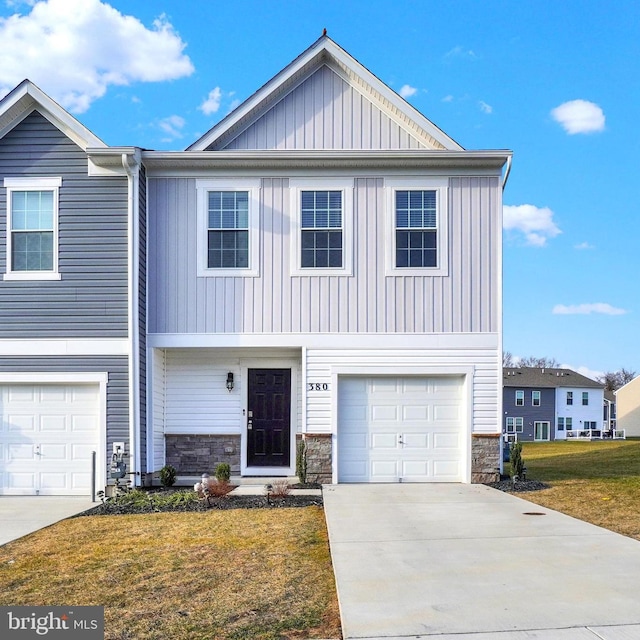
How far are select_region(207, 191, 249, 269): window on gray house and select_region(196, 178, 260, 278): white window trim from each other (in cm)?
8

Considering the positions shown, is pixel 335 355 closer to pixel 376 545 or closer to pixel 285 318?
pixel 285 318

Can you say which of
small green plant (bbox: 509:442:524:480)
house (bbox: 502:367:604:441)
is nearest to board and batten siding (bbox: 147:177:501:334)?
small green plant (bbox: 509:442:524:480)

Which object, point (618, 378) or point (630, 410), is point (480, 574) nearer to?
point (630, 410)

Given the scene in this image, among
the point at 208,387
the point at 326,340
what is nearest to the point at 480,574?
the point at 326,340

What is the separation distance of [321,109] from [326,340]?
4.41m

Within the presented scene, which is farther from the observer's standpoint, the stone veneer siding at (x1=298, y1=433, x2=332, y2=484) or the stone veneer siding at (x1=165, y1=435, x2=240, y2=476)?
the stone veneer siding at (x1=165, y1=435, x2=240, y2=476)

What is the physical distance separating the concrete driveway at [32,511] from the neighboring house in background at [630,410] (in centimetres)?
4978

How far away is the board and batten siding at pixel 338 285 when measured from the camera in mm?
13148

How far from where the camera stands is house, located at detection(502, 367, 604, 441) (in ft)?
182

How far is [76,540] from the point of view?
8.44 m

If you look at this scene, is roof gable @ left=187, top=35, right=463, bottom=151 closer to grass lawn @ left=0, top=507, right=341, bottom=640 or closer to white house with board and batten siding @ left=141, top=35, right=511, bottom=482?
white house with board and batten siding @ left=141, top=35, right=511, bottom=482

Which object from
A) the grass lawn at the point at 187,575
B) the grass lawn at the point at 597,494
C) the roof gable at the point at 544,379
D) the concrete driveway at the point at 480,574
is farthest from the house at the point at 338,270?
the roof gable at the point at 544,379

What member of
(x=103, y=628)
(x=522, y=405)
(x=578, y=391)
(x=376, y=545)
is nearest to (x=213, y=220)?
(x=376, y=545)

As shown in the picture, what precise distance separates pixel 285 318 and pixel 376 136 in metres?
3.88
